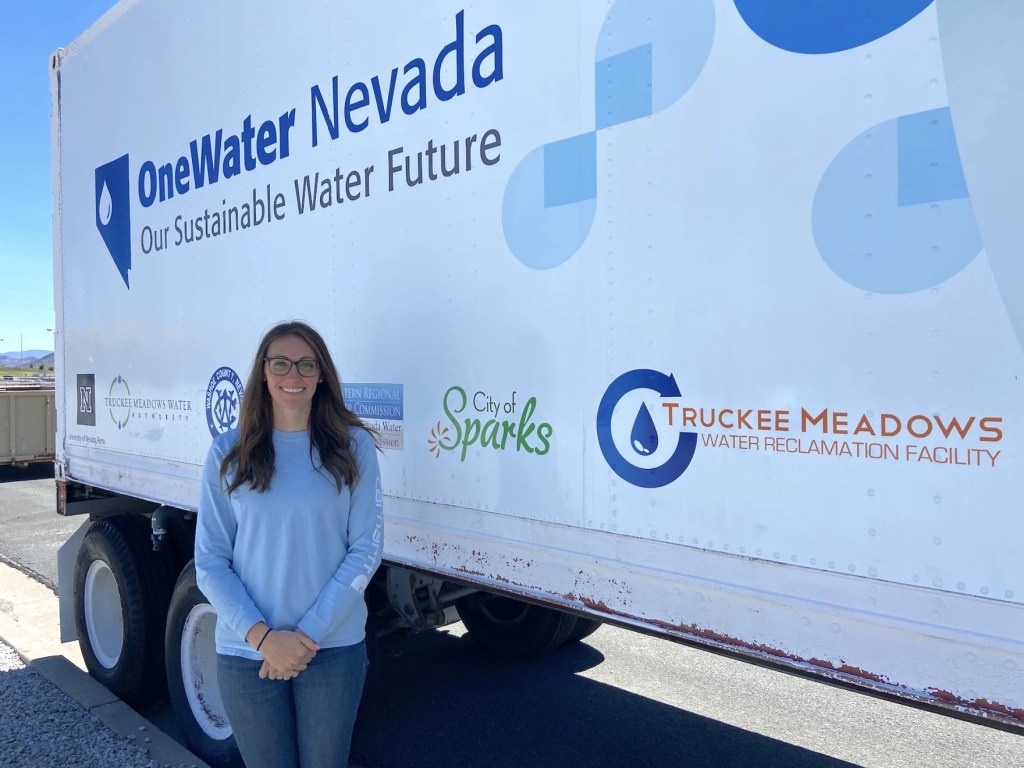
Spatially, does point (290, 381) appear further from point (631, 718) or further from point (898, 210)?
point (631, 718)

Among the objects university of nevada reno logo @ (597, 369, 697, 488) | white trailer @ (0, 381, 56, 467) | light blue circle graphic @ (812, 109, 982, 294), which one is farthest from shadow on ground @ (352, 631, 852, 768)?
white trailer @ (0, 381, 56, 467)

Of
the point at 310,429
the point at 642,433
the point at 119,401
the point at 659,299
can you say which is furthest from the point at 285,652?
the point at 119,401

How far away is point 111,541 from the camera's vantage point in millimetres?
4406

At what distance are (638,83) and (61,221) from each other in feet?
13.8

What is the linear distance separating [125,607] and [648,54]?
3.79 m

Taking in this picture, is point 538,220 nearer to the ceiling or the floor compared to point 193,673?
nearer to the ceiling

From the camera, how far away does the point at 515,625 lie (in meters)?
4.84

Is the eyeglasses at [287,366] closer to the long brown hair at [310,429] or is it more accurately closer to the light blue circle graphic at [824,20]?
the long brown hair at [310,429]

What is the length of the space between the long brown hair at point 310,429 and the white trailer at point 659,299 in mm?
374

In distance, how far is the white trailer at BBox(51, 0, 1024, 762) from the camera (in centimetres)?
152

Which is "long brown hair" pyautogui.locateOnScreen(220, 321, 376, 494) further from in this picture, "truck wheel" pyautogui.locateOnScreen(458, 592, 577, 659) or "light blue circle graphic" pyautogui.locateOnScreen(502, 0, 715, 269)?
"truck wheel" pyautogui.locateOnScreen(458, 592, 577, 659)

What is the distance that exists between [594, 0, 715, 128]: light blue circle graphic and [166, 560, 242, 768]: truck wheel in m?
2.73

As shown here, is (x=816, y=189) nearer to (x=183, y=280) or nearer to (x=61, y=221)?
(x=183, y=280)

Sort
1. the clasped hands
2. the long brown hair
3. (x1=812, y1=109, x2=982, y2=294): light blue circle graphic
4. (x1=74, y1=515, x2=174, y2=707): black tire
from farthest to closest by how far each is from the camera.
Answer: (x1=74, y1=515, x2=174, y2=707): black tire → the long brown hair → the clasped hands → (x1=812, y1=109, x2=982, y2=294): light blue circle graphic
